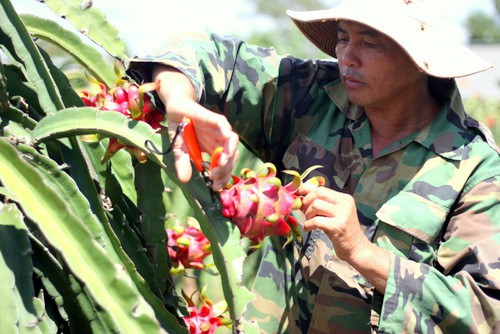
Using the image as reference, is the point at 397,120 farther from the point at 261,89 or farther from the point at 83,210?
the point at 83,210

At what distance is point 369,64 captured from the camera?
178cm

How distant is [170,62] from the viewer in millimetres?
1618

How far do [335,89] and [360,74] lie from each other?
0.20m

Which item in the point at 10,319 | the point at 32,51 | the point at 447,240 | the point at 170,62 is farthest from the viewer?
the point at 447,240

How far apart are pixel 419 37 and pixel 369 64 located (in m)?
0.13

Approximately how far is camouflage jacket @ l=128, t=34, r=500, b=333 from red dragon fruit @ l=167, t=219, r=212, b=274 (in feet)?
0.90

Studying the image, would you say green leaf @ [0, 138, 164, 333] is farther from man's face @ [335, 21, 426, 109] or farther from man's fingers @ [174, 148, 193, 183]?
man's face @ [335, 21, 426, 109]

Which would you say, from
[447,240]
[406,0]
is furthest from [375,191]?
[406,0]

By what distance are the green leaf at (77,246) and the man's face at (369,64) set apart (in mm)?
833

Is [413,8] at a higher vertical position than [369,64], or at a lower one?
higher

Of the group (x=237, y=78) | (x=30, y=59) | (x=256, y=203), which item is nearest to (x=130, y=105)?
(x=30, y=59)

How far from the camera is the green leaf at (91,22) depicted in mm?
1697

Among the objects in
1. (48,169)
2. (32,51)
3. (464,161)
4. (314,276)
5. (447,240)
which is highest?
(32,51)

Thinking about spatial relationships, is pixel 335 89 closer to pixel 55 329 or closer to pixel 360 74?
pixel 360 74
